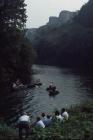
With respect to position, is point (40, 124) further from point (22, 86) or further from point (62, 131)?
point (22, 86)

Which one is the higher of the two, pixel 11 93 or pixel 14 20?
pixel 14 20

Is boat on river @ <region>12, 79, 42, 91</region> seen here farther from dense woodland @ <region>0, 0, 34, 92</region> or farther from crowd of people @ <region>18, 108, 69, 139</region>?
crowd of people @ <region>18, 108, 69, 139</region>

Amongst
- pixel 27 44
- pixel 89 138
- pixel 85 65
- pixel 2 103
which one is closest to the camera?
pixel 89 138

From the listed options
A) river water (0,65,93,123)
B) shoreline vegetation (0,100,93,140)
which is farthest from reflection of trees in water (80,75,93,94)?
shoreline vegetation (0,100,93,140)

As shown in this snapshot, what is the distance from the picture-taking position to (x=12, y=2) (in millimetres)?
101938

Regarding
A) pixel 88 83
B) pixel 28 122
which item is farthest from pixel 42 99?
pixel 28 122

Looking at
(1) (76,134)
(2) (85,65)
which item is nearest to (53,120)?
(1) (76,134)

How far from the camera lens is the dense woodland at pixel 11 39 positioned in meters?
96.4

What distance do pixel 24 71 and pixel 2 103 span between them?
36095 millimetres

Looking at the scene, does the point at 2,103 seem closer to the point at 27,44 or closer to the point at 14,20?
the point at 14,20

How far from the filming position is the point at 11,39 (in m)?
97.0

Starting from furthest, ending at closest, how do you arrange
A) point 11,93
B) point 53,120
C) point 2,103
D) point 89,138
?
point 11,93
point 2,103
point 53,120
point 89,138

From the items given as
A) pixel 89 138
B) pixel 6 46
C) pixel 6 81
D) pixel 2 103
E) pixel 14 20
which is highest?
pixel 14 20

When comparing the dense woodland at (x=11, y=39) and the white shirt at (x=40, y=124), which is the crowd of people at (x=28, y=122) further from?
the dense woodland at (x=11, y=39)
